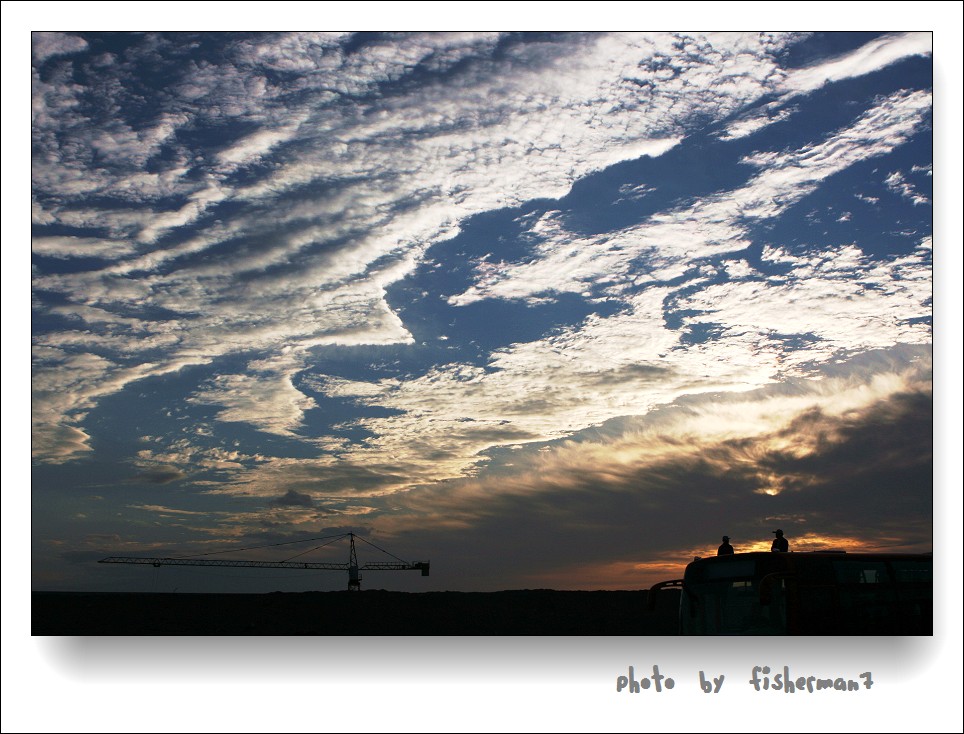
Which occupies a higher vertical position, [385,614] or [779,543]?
[779,543]

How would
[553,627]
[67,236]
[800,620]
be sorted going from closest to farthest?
[800,620] → [67,236] → [553,627]

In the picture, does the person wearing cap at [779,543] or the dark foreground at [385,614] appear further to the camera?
the dark foreground at [385,614]

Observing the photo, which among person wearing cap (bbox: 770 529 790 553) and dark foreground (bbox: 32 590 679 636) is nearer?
person wearing cap (bbox: 770 529 790 553)

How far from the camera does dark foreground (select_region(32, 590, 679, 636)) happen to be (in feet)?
120

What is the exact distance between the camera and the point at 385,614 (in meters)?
43.8

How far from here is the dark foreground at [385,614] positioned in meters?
36.7

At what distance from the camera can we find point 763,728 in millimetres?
14836

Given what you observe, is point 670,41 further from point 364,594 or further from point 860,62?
point 364,594

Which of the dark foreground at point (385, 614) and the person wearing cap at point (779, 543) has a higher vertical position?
the person wearing cap at point (779, 543)

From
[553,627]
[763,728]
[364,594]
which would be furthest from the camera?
[364,594]

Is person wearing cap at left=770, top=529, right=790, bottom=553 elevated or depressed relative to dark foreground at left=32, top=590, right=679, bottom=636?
elevated

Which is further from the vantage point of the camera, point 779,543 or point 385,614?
point 385,614

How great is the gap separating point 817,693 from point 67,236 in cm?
1578
